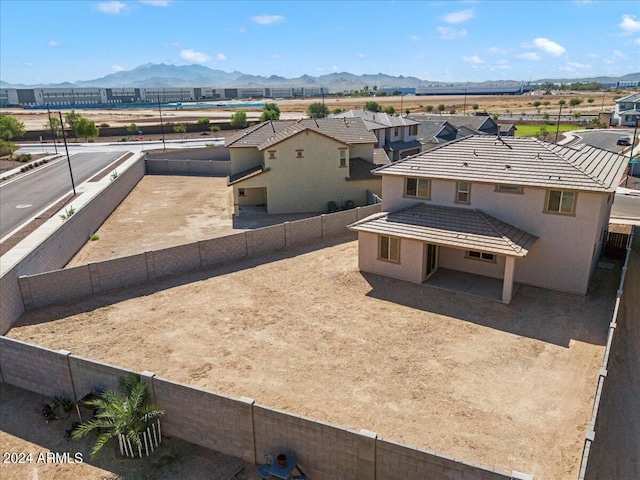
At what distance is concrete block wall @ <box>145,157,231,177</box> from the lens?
5525cm

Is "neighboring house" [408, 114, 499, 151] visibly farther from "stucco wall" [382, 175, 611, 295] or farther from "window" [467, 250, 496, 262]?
"stucco wall" [382, 175, 611, 295]

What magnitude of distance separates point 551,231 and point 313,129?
21.9m

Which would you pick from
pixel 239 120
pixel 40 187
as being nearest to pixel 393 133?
pixel 40 187

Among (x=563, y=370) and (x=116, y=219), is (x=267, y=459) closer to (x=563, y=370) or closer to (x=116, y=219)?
(x=563, y=370)

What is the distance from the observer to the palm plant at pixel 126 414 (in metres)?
12.7

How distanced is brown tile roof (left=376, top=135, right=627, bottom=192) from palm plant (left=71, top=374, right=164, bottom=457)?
56.1 feet

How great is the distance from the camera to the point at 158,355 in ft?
57.2

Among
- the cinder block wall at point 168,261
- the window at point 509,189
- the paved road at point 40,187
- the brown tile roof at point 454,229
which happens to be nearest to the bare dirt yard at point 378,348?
the cinder block wall at point 168,261

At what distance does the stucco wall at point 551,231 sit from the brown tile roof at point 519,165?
1.91ft

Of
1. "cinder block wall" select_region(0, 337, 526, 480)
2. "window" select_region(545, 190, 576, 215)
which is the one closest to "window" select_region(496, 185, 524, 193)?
"window" select_region(545, 190, 576, 215)

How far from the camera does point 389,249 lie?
24031mm

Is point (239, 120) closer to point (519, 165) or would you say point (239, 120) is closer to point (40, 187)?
point (40, 187)

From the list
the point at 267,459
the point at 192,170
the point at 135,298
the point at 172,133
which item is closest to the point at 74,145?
the point at 172,133

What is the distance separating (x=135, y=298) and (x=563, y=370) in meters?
18.0
